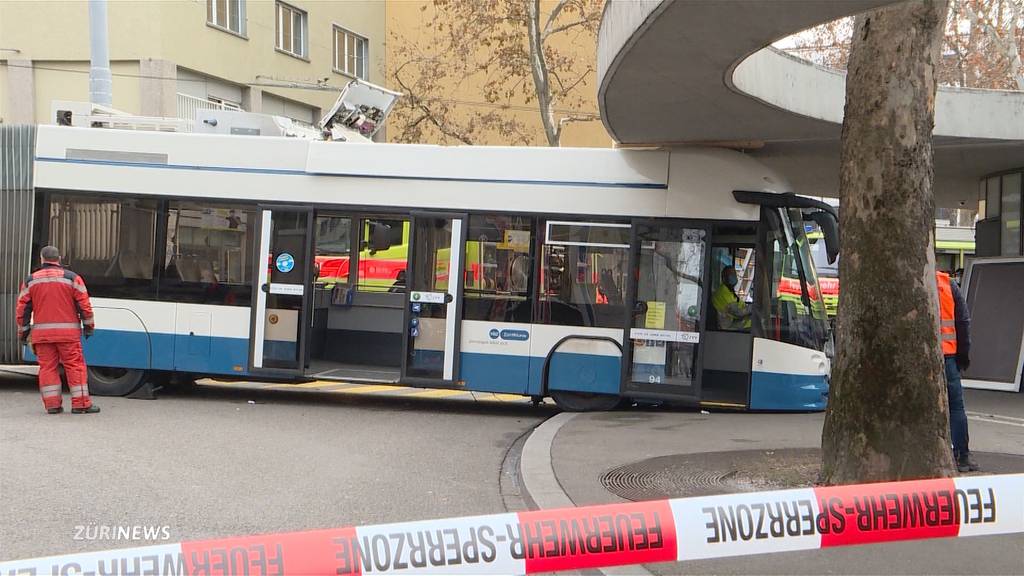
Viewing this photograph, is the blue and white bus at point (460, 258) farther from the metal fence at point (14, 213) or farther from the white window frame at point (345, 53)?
the white window frame at point (345, 53)

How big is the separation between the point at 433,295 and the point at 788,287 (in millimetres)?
3824

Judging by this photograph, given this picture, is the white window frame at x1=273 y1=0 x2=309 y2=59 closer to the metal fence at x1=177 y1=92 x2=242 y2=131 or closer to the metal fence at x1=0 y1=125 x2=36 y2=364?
the metal fence at x1=177 y1=92 x2=242 y2=131

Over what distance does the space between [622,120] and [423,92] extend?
2002 centimetres

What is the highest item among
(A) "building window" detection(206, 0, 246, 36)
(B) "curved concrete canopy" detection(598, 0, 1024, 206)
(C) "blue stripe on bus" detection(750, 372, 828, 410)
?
(A) "building window" detection(206, 0, 246, 36)

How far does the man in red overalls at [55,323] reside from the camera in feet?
34.2

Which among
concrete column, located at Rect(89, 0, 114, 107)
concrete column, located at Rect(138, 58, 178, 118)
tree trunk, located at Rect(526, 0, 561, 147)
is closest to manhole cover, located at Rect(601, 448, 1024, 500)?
concrete column, located at Rect(89, 0, 114, 107)

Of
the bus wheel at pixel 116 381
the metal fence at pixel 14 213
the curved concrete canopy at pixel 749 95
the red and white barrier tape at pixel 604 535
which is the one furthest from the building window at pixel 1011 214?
the metal fence at pixel 14 213

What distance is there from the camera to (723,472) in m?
7.93

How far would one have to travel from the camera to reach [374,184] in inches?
456

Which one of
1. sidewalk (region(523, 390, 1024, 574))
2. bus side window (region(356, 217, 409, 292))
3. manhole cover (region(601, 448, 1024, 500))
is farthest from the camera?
bus side window (region(356, 217, 409, 292))

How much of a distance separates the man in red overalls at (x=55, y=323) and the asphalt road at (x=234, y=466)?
0.33 meters

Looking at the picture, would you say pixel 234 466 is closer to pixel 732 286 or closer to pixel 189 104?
pixel 732 286

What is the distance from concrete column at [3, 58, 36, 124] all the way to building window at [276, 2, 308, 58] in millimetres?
7285

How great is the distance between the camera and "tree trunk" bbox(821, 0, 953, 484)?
6.74m
